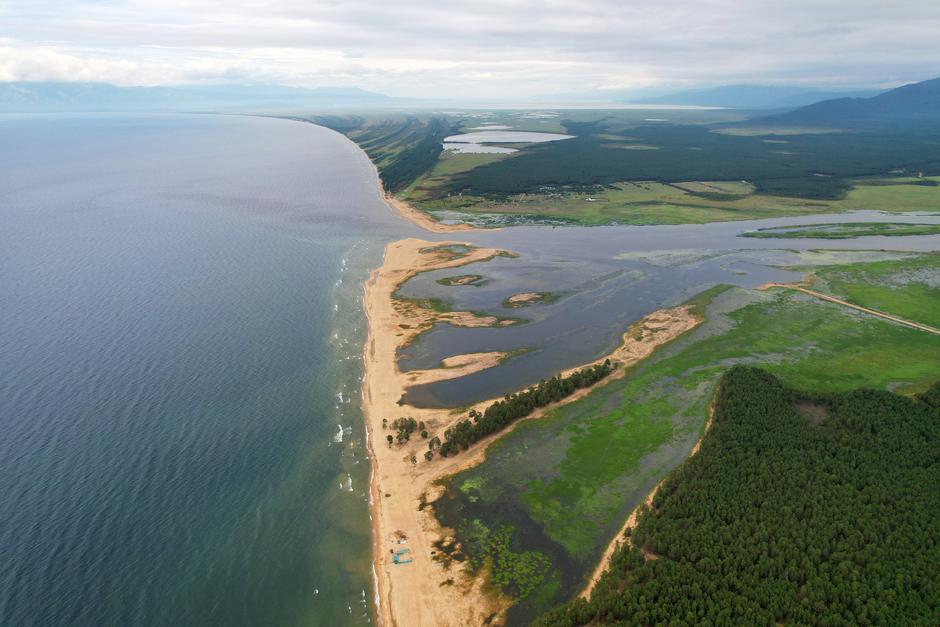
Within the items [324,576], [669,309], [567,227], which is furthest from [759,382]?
[567,227]

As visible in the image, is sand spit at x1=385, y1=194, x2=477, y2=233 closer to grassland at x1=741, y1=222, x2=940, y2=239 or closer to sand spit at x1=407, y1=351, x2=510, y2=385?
sand spit at x1=407, y1=351, x2=510, y2=385

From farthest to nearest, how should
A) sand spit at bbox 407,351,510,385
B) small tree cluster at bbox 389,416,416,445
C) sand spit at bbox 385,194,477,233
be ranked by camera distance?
sand spit at bbox 385,194,477,233, sand spit at bbox 407,351,510,385, small tree cluster at bbox 389,416,416,445

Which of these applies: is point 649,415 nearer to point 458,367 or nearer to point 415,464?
point 458,367

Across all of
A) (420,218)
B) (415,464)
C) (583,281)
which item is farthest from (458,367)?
(420,218)

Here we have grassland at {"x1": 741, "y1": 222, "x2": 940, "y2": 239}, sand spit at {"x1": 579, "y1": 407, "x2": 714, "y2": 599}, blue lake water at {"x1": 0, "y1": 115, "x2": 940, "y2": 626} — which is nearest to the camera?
sand spit at {"x1": 579, "y1": 407, "x2": 714, "y2": 599}

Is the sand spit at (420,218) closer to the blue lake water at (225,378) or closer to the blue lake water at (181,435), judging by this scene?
the blue lake water at (225,378)

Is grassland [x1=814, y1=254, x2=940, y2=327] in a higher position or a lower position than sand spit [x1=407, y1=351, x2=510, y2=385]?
higher

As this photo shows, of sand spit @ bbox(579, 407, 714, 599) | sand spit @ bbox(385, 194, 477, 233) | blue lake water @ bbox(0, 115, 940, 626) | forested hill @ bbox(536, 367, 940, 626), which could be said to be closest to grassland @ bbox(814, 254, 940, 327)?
blue lake water @ bbox(0, 115, 940, 626)
